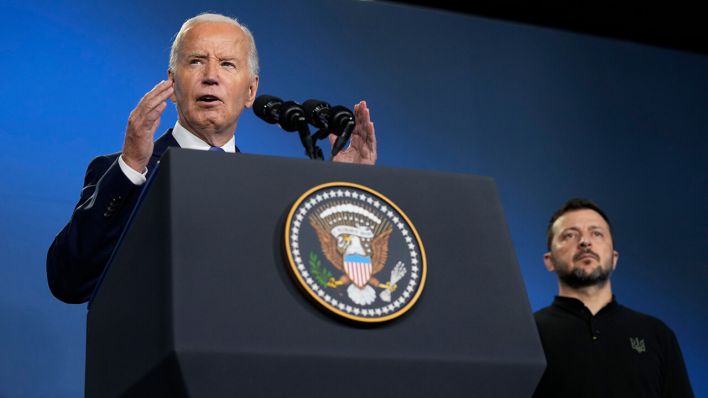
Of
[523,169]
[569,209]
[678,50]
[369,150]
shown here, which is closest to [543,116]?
[523,169]

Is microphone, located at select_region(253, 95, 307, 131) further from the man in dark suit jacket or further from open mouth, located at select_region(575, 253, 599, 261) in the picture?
open mouth, located at select_region(575, 253, 599, 261)

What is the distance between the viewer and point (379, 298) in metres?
1.11

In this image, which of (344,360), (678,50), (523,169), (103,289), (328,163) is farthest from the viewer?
(678,50)

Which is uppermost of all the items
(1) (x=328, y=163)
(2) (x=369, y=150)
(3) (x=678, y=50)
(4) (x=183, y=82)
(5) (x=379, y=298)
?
(3) (x=678, y=50)

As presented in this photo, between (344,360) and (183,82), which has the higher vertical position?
(183,82)

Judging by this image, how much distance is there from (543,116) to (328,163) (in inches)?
106

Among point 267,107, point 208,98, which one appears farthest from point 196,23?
point 267,107

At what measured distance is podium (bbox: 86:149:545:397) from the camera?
1.02 meters

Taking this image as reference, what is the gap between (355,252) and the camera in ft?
3.71

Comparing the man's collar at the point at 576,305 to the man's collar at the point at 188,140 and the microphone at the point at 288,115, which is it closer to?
the man's collar at the point at 188,140

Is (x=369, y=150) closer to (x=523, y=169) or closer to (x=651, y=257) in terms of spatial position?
(x=523, y=169)

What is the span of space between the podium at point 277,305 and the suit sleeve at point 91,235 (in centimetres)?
20

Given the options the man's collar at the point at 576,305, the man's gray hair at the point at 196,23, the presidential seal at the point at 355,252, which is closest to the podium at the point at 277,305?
the presidential seal at the point at 355,252

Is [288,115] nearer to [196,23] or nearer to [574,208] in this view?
[196,23]
